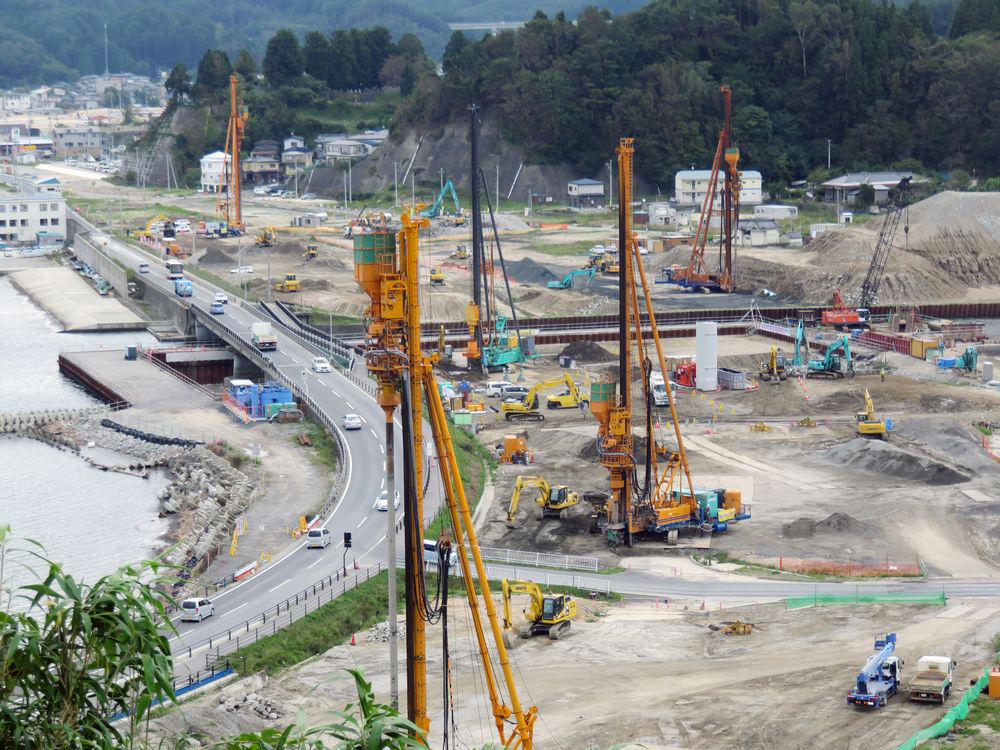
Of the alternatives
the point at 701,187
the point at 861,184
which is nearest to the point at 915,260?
the point at 861,184

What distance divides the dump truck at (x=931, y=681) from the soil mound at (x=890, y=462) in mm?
20818

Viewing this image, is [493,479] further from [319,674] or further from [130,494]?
[319,674]

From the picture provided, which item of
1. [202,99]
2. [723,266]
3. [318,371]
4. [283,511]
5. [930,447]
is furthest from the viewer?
[202,99]

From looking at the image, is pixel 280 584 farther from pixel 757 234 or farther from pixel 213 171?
pixel 213 171

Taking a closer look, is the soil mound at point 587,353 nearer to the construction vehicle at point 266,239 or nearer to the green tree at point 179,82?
the construction vehicle at point 266,239

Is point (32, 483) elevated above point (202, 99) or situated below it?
below

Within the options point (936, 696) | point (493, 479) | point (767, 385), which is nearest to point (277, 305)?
point (767, 385)

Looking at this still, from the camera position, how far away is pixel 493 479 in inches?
2156

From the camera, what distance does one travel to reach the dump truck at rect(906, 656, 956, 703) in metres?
32.2

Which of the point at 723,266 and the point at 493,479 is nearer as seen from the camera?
the point at 493,479

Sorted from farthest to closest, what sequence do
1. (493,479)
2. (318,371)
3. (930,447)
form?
1. (318,371)
2. (930,447)
3. (493,479)

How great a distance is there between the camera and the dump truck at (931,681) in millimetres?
32188

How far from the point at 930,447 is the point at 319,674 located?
3078 cm

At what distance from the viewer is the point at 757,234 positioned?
11294 centimetres
